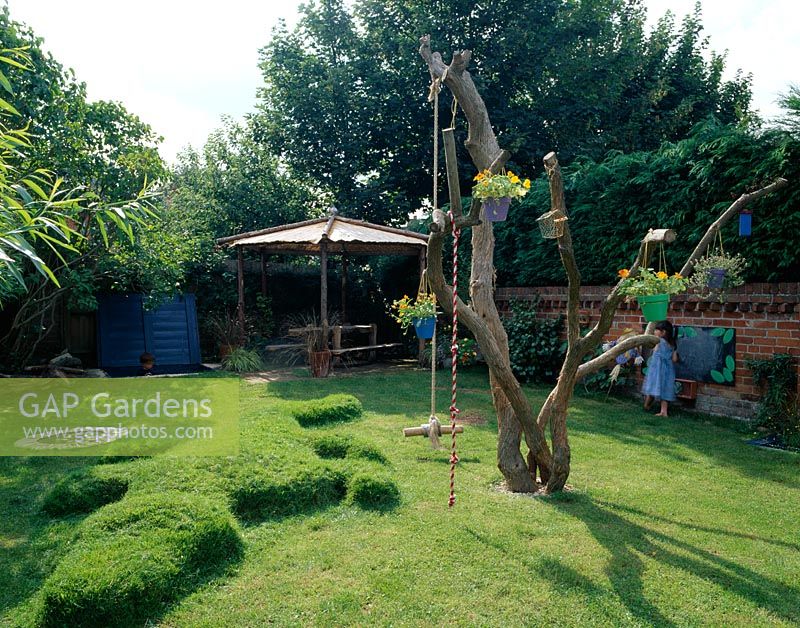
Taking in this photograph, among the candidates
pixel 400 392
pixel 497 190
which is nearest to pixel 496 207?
pixel 497 190

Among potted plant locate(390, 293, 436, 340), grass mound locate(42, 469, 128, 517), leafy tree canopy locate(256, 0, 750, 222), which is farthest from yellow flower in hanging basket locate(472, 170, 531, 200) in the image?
leafy tree canopy locate(256, 0, 750, 222)

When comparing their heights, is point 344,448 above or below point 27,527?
above

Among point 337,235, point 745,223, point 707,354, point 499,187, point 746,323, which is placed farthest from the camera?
point 337,235

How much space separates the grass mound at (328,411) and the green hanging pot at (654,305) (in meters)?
4.28

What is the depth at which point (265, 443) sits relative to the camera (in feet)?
19.4

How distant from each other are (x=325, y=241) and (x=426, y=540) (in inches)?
322

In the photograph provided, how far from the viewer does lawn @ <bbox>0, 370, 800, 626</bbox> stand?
11.4 feet

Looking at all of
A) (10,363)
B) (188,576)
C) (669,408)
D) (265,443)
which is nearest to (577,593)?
(188,576)

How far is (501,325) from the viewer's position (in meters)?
5.28

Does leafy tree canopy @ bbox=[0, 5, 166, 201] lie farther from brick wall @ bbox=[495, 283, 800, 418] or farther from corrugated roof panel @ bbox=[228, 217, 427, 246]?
brick wall @ bbox=[495, 283, 800, 418]

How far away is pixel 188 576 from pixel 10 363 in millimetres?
8643

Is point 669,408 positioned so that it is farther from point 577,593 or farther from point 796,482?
point 577,593

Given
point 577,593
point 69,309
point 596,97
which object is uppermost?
point 596,97

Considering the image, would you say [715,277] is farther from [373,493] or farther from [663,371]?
[373,493]
